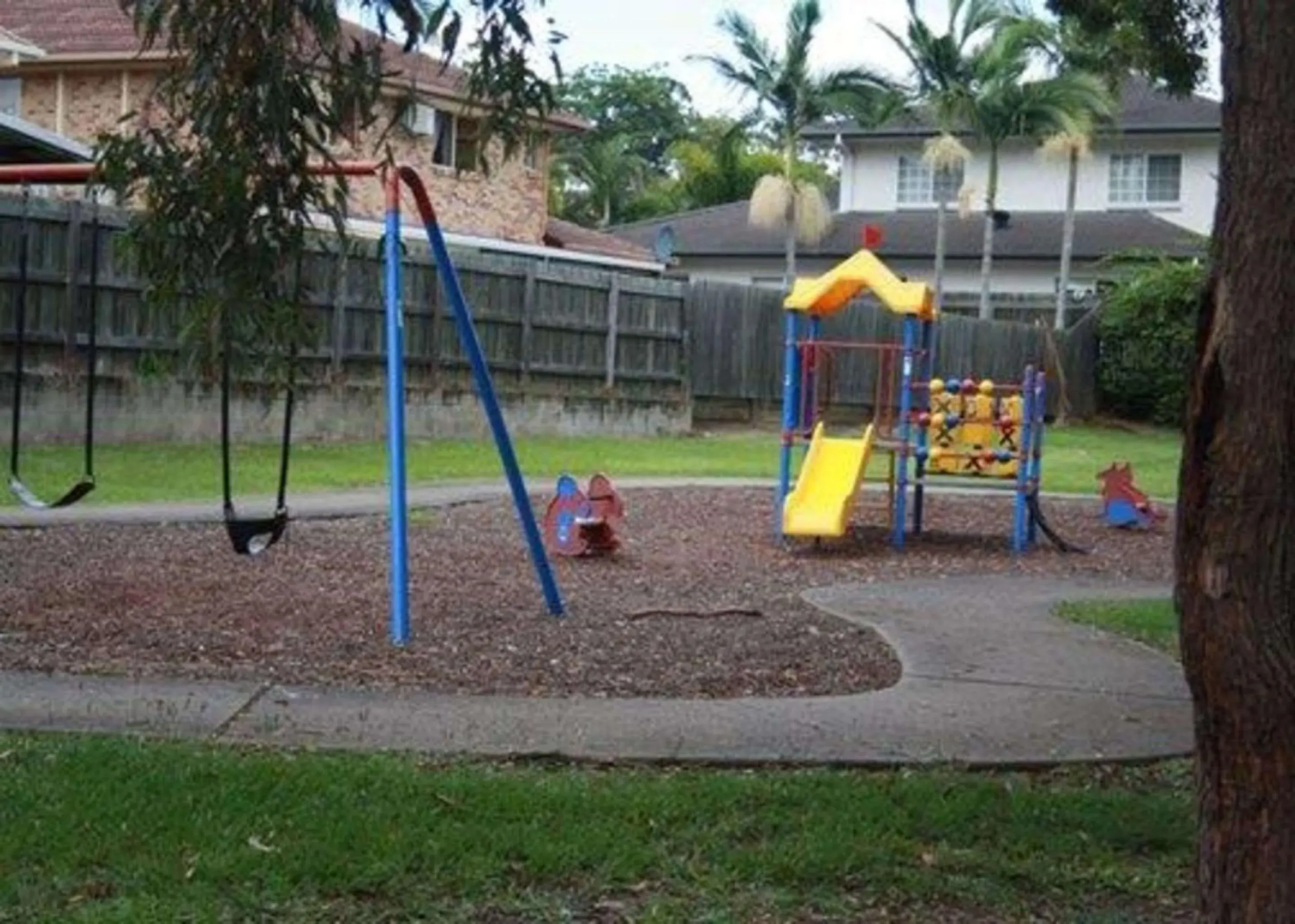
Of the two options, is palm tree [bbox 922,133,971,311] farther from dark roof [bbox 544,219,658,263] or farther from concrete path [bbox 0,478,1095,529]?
concrete path [bbox 0,478,1095,529]

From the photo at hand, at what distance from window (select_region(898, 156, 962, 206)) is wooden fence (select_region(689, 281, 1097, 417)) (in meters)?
7.31

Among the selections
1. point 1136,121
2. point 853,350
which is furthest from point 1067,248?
point 853,350

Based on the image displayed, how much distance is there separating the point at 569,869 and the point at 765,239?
3852 centimetres

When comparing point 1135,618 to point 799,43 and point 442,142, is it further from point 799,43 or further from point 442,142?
point 799,43

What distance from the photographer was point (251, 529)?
922 cm

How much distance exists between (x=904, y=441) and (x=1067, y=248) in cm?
2327

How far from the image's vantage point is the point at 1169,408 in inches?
1375

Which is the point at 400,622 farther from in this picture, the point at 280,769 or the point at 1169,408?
the point at 1169,408

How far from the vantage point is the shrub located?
1316 inches

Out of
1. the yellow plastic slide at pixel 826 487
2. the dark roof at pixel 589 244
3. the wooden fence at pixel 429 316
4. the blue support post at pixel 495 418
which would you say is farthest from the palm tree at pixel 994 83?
the blue support post at pixel 495 418

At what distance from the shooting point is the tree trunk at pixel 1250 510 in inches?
151

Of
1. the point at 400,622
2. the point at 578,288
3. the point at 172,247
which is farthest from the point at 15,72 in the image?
the point at 172,247

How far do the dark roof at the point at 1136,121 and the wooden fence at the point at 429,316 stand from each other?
1482cm

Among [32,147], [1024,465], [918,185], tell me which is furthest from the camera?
[918,185]
